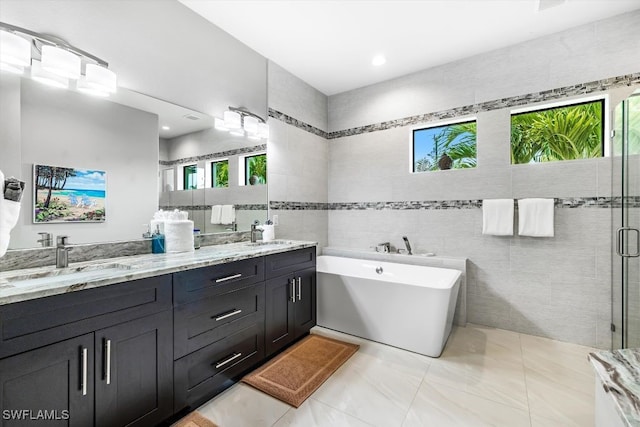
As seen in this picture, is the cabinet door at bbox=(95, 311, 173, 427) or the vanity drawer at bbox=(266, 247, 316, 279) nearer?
the cabinet door at bbox=(95, 311, 173, 427)

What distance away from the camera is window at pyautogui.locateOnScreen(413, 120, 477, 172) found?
10.4 ft

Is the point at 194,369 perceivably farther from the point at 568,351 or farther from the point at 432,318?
the point at 568,351

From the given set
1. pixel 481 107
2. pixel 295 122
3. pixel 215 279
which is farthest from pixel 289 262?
pixel 481 107

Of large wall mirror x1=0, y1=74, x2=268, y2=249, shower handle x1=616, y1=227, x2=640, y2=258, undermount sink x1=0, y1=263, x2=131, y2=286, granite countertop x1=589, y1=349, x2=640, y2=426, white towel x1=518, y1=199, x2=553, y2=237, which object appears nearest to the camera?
granite countertop x1=589, y1=349, x2=640, y2=426

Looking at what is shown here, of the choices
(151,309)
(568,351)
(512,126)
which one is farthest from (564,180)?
(151,309)

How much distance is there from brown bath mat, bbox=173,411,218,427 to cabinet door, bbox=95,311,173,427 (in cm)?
12

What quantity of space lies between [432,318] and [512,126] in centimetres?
214

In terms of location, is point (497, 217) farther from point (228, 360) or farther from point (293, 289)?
point (228, 360)

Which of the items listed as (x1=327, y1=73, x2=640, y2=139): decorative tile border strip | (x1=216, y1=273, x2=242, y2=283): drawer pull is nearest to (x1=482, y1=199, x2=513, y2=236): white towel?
(x1=327, y1=73, x2=640, y2=139): decorative tile border strip

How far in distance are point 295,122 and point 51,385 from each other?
3014mm

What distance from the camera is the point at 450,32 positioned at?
8.64 ft

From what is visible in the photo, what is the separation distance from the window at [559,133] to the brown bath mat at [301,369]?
101 inches

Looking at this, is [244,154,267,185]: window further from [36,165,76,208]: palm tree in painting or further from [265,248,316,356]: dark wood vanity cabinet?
[36,165,76,208]: palm tree in painting

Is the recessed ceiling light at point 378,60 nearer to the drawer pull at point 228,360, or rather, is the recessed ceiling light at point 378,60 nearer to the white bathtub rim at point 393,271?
the white bathtub rim at point 393,271
